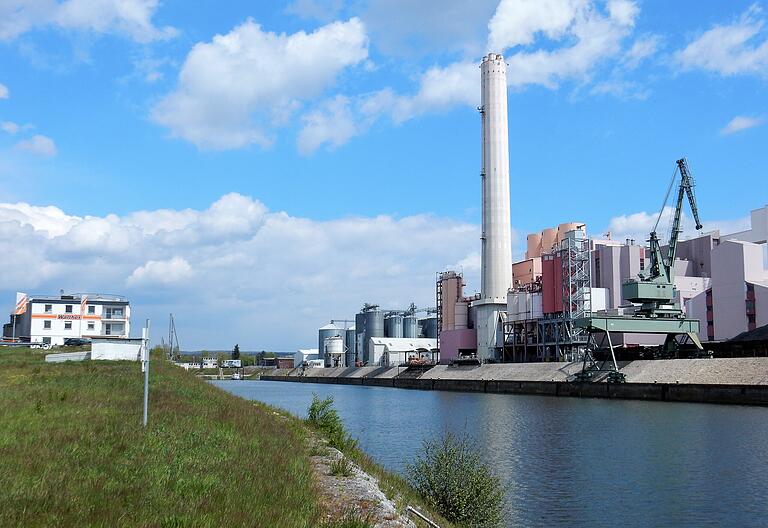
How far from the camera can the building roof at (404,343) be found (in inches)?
6683

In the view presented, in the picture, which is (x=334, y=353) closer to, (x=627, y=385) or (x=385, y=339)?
(x=385, y=339)

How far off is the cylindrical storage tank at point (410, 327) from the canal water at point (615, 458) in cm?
12531

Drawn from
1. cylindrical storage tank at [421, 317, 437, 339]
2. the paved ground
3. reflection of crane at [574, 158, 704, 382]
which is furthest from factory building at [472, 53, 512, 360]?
cylindrical storage tank at [421, 317, 437, 339]

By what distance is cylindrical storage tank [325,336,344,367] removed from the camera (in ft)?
634

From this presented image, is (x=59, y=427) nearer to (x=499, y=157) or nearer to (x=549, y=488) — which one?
(x=549, y=488)

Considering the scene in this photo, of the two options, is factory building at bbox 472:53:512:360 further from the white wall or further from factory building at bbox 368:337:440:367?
the white wall

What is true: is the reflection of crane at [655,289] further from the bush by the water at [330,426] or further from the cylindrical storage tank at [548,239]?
the bush by the water at [330,426]

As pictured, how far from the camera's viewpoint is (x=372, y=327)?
182 m

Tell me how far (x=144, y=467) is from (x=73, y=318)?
81813mm

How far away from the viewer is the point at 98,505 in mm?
9453

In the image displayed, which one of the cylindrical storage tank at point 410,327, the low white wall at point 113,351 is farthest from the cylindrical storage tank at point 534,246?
the low white wall at point 113,351

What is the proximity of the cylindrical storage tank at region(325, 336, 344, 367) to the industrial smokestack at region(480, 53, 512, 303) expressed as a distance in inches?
3194

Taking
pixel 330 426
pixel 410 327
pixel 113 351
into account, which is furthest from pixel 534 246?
pixel 330 426

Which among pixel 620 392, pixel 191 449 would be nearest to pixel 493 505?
pixel 191 449
